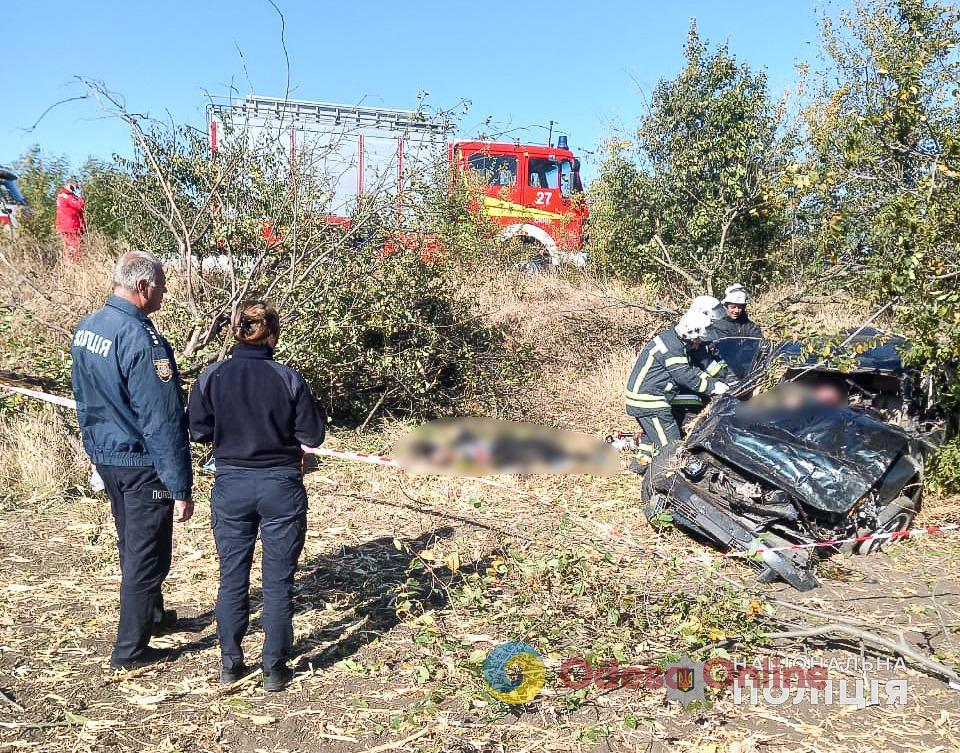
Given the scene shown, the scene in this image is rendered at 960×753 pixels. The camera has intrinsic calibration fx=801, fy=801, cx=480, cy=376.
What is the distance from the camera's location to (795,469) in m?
5.02

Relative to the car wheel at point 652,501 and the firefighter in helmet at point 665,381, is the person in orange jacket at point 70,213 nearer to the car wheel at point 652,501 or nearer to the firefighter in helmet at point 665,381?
the firefighter in helmet at point 665,381

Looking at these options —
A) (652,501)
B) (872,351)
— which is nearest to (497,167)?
(872,351)

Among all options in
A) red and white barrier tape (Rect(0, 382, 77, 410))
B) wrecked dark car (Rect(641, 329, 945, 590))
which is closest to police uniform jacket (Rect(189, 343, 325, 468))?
wrecked dark car (Rect(641, 329, 945, 590))

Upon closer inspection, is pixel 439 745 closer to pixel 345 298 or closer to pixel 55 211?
pixel 345 298

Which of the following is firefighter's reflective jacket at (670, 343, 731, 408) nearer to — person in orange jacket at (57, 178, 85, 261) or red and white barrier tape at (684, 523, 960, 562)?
red and white barrier tape at (684, 523, 960, 562)

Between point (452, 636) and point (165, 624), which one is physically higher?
point (165, 624)

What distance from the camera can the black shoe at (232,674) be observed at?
12.1 ft

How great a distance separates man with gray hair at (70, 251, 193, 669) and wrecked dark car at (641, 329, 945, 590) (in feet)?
8.95

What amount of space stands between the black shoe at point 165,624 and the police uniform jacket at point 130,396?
1003mm

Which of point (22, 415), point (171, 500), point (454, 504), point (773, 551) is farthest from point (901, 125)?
point (22, 415)

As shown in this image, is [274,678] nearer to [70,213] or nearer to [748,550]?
[748,550]

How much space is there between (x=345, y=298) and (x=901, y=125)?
17.3 feet

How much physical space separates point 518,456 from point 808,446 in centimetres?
261

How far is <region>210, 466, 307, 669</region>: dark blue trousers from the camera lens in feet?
11.6
